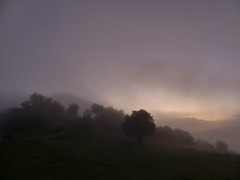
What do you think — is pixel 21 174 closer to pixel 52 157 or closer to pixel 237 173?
pixel 52 157

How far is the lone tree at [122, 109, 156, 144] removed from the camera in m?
87.6

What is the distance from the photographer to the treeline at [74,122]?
330 ft

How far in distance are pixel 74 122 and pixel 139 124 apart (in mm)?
44440

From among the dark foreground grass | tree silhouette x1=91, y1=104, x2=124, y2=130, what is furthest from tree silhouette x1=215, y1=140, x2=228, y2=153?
the dark foreground grass

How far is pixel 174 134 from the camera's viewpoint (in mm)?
115750

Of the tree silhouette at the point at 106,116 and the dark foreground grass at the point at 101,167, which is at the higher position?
the tree silhouette at the point at 106,116

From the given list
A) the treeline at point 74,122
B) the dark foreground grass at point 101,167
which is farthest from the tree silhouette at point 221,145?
the dark foreground grass at point 101,167

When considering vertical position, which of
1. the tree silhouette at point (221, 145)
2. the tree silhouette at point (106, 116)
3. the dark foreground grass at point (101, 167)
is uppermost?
→ the tree silhouette at point (106, 116)

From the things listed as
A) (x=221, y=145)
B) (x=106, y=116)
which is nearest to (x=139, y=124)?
(x=106, y=116)

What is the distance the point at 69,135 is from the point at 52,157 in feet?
143

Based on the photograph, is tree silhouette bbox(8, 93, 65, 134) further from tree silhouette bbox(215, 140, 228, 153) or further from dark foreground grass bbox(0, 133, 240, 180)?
tree silhouette bbox(215, 140, 228, 153)

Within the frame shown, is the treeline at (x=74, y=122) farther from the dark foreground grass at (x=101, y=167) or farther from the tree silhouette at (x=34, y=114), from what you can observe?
the dark foreground grass at (x=101, y=167)

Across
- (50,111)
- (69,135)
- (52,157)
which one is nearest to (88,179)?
(52,157)

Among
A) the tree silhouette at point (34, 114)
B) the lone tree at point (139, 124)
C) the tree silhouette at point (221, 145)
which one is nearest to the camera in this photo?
the lone tree at point (139, 124)
